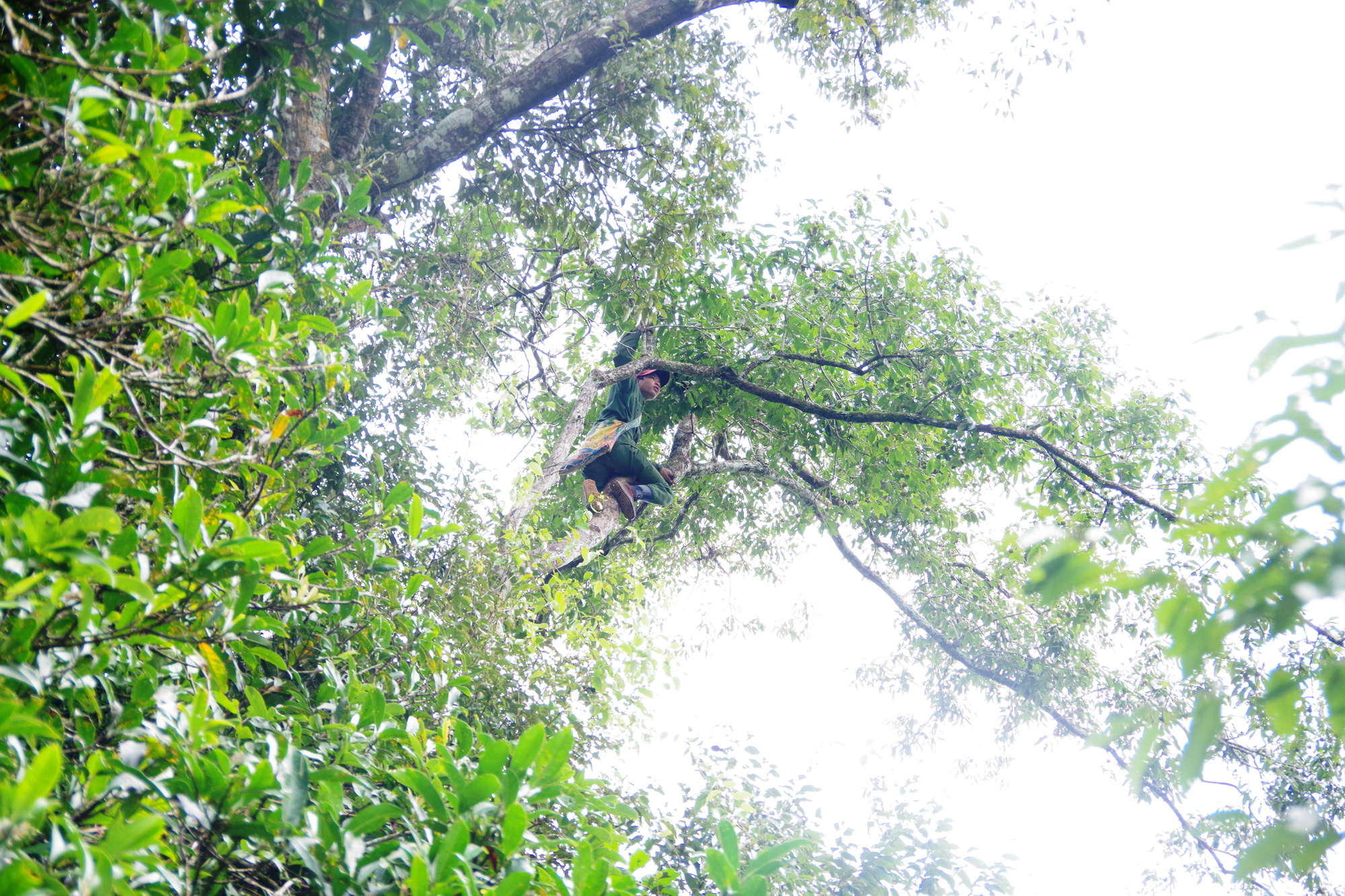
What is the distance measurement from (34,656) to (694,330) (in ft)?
16.1

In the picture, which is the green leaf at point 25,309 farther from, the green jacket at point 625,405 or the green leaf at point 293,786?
the green jacket at point 625,405

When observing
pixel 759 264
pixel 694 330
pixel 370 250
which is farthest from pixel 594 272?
pixel 370 250

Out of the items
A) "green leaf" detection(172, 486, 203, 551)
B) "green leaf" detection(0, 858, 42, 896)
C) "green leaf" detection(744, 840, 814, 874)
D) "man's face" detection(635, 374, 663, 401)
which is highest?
"man's face" detection(635, 374, 663, 401)

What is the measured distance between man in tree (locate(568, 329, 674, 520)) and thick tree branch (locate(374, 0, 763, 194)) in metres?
1.71

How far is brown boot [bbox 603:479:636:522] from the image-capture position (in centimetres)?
501

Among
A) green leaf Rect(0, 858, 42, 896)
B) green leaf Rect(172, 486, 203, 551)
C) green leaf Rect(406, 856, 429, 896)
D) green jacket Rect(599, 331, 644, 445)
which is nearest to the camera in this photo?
green leaf Rect(0, 858, 42, 896)

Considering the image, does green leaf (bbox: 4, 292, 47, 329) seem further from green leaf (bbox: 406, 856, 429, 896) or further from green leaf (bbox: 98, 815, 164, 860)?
green leaf (bbox: 406, 856, 429, 896)

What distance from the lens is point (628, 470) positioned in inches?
204

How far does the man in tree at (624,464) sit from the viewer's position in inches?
197

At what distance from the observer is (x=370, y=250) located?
3.88 m

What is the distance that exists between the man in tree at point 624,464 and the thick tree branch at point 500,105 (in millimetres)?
1714

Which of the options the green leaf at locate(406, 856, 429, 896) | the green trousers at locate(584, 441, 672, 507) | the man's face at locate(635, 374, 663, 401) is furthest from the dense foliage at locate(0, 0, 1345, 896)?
the green trousers at locate(584, 441, 672, 507)

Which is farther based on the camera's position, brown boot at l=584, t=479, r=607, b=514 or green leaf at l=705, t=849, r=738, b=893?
brown boot at l=584, t=479, r=607, b=514

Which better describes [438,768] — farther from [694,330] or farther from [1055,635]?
[1055,635]
